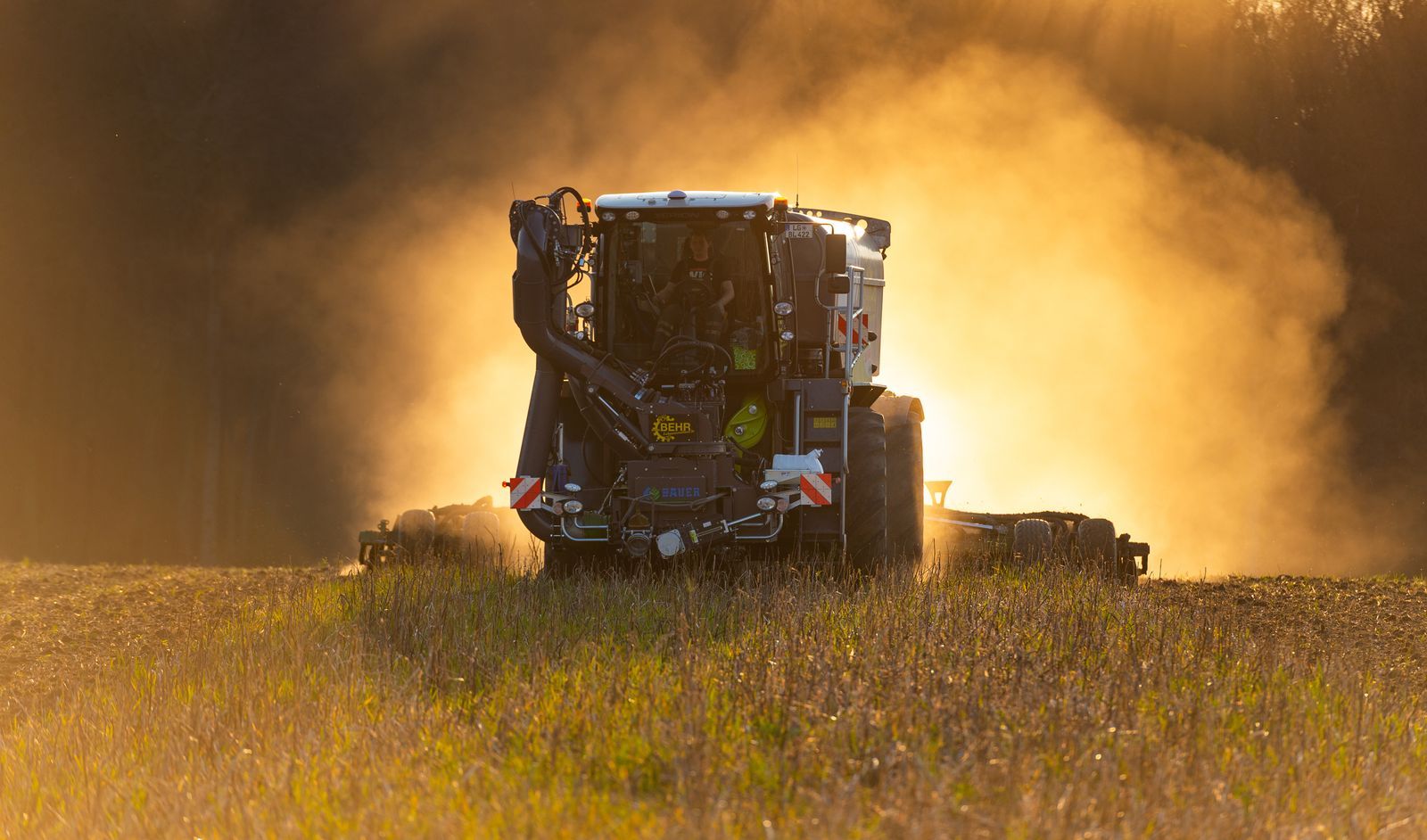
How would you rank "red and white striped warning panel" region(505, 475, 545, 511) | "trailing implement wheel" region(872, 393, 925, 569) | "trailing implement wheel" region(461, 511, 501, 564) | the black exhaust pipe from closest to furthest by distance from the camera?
the black exhaust pipe → "red and white striped warning panel" region(505, 475, 545, 511) → "trailing implement wheel" region(872, 393, 925, 569) → "trailing implement wheel" region(461, 511, 501, 564)

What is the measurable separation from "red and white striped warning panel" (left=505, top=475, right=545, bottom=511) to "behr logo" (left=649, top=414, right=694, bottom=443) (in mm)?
996

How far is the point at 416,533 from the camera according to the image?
15.6 metres

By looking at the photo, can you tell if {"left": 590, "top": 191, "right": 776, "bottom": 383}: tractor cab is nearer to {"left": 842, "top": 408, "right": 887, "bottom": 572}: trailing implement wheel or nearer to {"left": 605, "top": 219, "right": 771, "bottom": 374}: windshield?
{"left": 605, "top": 219, "right": 771, "bottom": 374}: windshield

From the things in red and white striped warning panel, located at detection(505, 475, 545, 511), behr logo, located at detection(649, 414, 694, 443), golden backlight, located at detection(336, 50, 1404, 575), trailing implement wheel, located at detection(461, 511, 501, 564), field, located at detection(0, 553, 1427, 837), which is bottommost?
field, located at detection(0, 553, 1427, 837)

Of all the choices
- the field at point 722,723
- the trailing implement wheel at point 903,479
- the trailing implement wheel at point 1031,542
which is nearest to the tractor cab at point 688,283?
the trailing implement wheel at point 903,479

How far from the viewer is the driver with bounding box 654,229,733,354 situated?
13.0 meters

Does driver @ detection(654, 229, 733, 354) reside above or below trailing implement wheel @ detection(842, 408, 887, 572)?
above

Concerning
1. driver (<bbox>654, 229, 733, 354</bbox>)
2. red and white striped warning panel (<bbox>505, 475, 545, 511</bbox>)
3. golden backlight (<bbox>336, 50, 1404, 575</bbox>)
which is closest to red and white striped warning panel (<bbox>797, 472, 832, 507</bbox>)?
driver (<bbox>654, 229, 733, 354</bbox>)

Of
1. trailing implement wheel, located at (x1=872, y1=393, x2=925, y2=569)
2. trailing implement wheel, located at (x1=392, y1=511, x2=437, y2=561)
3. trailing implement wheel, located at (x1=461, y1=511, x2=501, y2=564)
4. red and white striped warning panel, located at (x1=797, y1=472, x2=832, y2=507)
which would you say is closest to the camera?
red and white striped warning panel, located at (x1=797, y1=472, x2=832, y2=507)

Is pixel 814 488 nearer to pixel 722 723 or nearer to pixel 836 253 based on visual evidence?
pixel 836 253

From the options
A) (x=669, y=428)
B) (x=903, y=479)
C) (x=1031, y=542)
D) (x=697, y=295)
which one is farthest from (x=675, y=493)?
(x=1031, y=542)

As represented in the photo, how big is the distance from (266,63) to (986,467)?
28567 mm

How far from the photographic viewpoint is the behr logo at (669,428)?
41.7 ft

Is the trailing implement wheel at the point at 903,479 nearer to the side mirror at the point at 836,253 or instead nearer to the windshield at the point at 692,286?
A: the windshield at the point at 692,286
